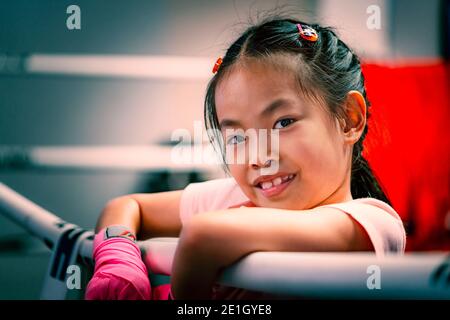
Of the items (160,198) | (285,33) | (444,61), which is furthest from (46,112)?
(444,61)

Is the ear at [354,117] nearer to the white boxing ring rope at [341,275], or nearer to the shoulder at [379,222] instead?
the shoulder at [379,222]

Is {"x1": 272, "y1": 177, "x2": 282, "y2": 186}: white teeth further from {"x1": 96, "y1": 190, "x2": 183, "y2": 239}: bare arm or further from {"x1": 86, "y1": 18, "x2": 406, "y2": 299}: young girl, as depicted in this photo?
{"x1": 96, "y1": 190, "x2": 183, "y2": 239}: bare arm

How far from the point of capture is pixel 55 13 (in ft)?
2.23

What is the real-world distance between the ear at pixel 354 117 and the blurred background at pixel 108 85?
88 millimetres

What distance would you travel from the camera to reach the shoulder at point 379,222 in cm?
55

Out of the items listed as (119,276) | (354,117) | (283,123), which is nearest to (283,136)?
(283,123)

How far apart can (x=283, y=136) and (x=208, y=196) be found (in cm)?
19

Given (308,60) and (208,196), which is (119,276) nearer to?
(208,196)

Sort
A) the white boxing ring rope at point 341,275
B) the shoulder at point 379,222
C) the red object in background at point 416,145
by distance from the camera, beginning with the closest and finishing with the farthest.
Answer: the white boxing ring rope at point 341,275, the shoulder at point 379,222, the red object in background at point 416,145

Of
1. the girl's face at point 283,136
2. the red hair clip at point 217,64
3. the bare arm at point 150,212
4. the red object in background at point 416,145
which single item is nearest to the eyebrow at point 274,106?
the girl's face at point 283,136

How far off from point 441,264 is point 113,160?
1.48ft

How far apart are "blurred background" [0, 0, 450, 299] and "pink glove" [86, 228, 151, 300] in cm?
12

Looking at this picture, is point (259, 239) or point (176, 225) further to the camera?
point (176, 225)
